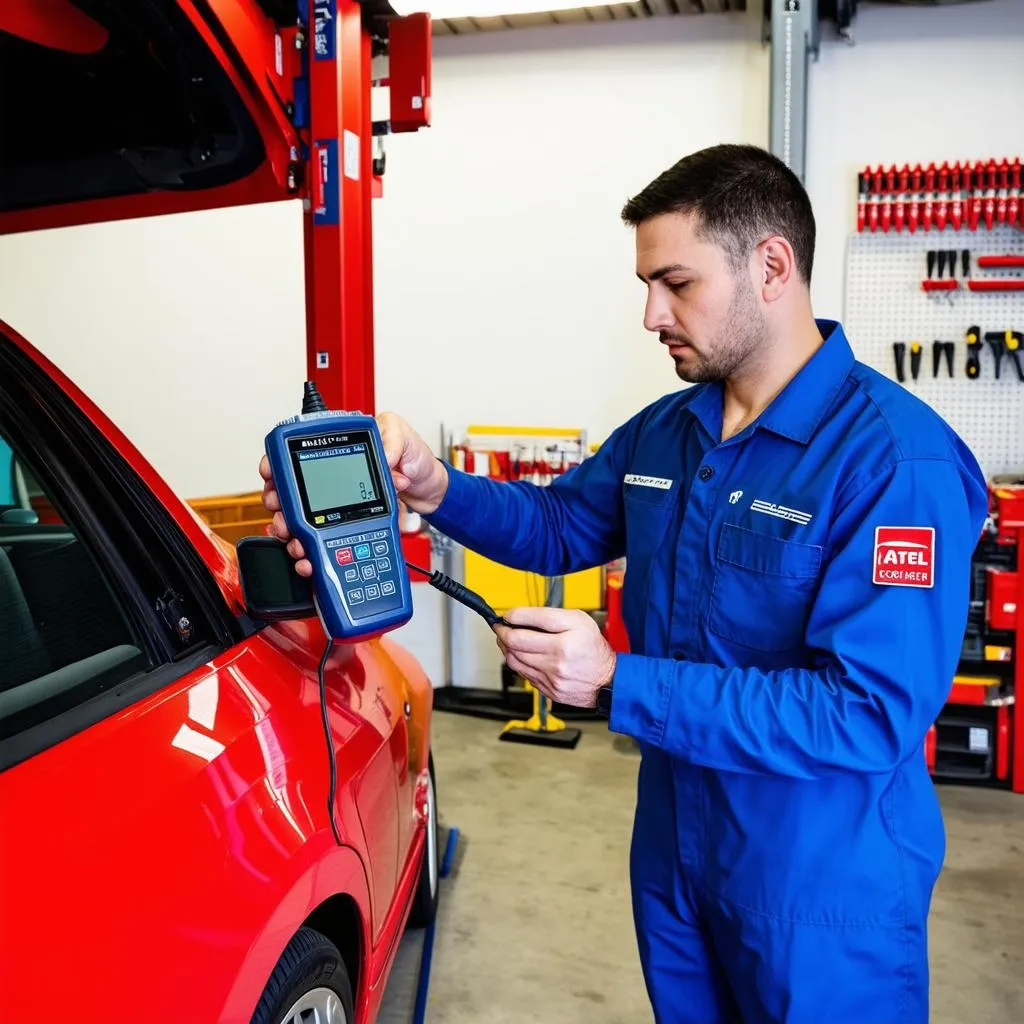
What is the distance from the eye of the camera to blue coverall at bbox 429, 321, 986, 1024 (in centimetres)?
127

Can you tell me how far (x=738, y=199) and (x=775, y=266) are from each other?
11 cm

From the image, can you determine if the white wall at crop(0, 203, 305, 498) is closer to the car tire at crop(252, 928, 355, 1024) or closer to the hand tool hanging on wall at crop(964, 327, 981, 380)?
the hand tool hanging on wall at crop(964, 327, 981, 380)

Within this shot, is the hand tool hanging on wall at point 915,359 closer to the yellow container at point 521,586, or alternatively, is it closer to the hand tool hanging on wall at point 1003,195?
the hand tool hanging on wall at point 1003,195

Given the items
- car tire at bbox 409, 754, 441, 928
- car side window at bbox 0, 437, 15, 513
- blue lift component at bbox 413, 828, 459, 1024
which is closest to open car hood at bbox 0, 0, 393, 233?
car side window at bbox 0, 437, 15, 513

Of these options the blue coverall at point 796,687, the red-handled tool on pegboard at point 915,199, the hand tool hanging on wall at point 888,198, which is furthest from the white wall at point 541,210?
the blue coverall at point 796,687

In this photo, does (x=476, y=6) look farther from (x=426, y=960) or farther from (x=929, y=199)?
(x=426, y=960)

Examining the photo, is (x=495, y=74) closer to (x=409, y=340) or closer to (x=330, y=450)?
(x=409, y=340)

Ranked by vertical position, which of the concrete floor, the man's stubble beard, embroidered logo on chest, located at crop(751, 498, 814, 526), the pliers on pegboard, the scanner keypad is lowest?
the concrete floor

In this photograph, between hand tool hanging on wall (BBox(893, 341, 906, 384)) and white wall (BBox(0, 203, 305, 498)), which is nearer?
hand tool hanging on wall (BBox(893, 341, 906, 384))

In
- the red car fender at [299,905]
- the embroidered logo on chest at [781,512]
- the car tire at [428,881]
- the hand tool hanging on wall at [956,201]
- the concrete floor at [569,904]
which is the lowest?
the concrete floor at [569,904]

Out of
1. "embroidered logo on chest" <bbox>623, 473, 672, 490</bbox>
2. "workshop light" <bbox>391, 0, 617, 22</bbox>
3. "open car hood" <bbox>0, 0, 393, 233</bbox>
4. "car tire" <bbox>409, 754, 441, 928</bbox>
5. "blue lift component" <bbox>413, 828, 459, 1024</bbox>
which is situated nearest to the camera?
"embroidered logo on chest" <bbox>623, 473, 672, 490</bbox>

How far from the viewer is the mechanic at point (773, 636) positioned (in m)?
1.28

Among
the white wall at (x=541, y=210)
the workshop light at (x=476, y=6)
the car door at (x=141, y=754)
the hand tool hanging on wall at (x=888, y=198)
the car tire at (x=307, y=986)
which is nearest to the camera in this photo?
the car door at (x=141, y=754)

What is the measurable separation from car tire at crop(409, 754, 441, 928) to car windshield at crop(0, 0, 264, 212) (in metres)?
1.68
